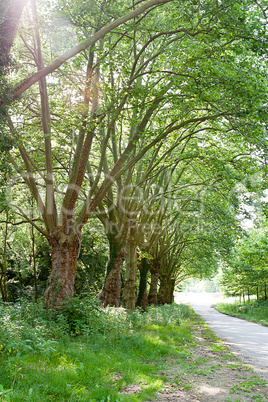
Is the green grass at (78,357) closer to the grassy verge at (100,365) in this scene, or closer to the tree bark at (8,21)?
the grassy verge at (100,365)

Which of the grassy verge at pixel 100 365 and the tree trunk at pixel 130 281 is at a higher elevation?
the tree trunk at pixel 130 281

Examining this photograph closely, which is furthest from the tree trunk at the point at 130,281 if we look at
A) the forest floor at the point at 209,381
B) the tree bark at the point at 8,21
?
the tree bark at the point at 8,21

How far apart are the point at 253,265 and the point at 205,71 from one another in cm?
2169

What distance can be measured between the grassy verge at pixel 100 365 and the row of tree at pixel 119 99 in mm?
1811

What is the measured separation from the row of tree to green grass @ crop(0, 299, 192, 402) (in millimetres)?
1440

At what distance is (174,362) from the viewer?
7.29 meters

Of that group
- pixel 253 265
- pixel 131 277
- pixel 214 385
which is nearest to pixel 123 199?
pixel 131 277

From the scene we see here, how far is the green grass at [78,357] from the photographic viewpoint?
13.8 ft

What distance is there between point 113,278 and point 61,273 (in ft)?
13.6

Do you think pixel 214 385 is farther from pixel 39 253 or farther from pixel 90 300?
pixel 39 253

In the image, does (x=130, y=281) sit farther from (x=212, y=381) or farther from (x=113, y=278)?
(x=212, y=381)

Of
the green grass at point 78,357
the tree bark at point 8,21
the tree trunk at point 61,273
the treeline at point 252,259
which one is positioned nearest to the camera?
the green grass at point 78,357

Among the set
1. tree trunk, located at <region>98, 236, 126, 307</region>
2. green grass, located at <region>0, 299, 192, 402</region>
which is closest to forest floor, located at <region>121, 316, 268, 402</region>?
green grass, located at <region>0, 299, 192, 402</region>

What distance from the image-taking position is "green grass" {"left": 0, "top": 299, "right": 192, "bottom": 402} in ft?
13.8
